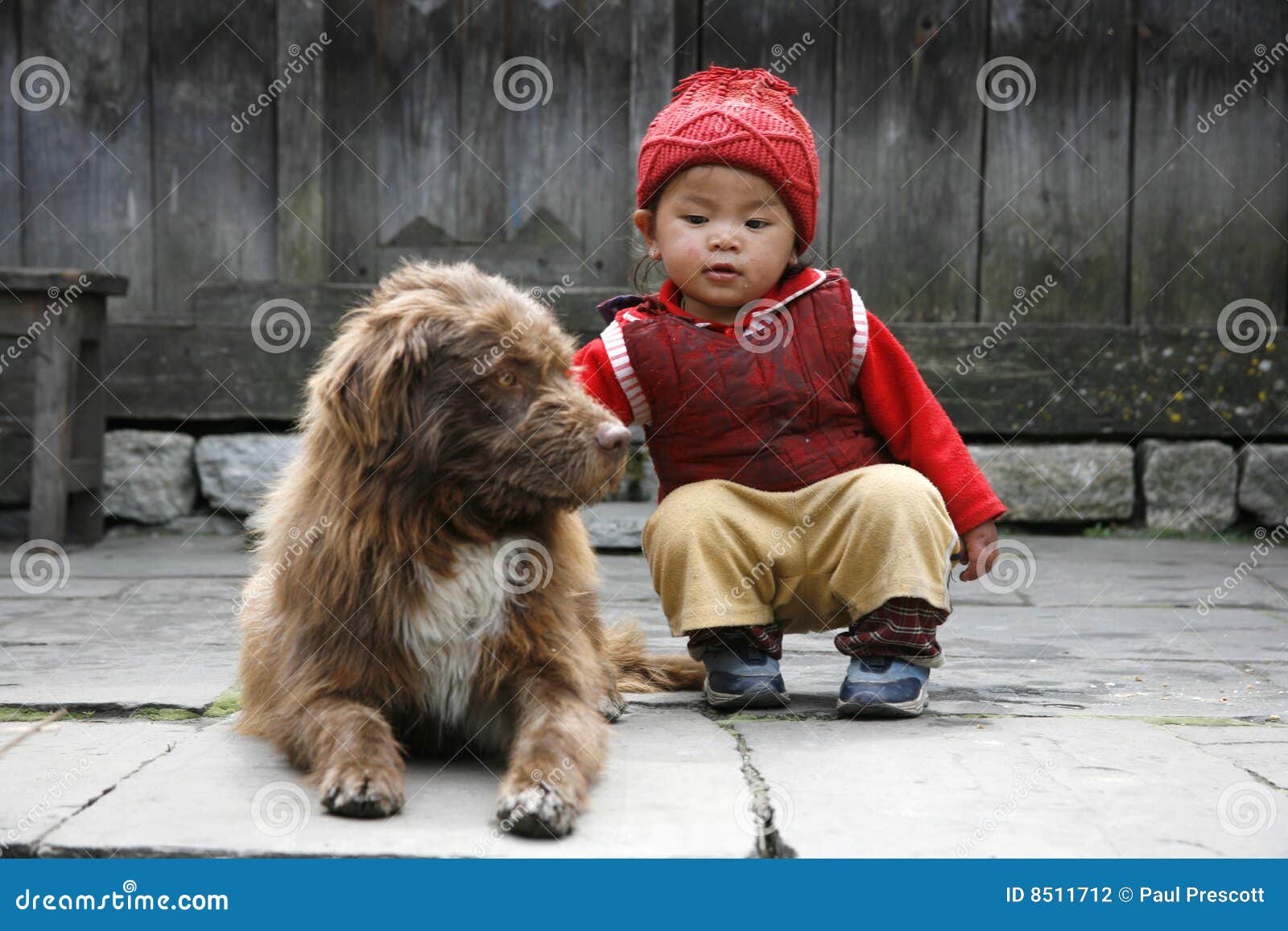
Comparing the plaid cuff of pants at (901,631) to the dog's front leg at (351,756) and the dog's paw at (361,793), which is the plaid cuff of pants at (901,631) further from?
the dog's paw at (361,793)

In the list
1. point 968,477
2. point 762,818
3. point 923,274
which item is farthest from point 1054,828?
point 923,274

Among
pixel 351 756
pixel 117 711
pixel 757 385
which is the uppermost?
pixel 757 385

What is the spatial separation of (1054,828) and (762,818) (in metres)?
0.49

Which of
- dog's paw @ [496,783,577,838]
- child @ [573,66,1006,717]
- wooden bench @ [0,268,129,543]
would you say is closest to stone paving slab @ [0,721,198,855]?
dog's paw @ [496,783,577,838]

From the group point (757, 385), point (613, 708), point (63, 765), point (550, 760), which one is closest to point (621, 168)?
point (757, 385)

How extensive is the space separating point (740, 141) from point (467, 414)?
44.0 inches

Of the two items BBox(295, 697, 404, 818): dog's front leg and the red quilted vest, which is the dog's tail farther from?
BBox(295, 697, 404, 818): dog's front leg

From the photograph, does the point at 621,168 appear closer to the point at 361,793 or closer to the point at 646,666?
the point at 646,666

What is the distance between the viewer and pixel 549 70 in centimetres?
692

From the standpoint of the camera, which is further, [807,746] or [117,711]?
[117,711]

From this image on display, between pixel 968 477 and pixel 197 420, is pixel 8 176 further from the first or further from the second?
pixel 968 477

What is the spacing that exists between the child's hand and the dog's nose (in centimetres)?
111

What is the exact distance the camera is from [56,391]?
20.3 feet

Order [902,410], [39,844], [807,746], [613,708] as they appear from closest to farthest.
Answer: [39,844], [807,746], [613,708], [902,410]
